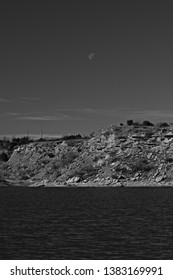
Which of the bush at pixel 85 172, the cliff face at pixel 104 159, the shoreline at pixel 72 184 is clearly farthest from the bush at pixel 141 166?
the bush at pixel 85 172

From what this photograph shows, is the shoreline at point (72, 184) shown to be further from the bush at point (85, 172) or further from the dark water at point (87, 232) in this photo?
the dark water at point (87, 232)

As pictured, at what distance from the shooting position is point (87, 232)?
53.5 meters

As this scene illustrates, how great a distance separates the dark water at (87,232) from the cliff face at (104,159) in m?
65.4

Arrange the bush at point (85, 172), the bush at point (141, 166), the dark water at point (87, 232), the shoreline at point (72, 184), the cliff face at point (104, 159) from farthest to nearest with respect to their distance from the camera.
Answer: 1. the bush at point (85, 172)
2. the cliff face at point (104, 159)
3. the bush at point (141, 166)
4. the shoreline at point (72, 184)
5. the dark water at point (87, 232)

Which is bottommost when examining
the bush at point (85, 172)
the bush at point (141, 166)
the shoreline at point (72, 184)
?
the shoreline at point (72, 184)

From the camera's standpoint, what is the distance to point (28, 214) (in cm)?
7394

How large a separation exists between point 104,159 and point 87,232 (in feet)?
362

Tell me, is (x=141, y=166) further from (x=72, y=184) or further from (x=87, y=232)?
(x=87, y=232)

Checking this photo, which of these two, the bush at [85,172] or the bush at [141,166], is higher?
the bush at [141,166]

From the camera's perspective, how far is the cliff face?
15212 cm

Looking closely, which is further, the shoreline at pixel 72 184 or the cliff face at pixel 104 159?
the cliff face at pixel 104 159

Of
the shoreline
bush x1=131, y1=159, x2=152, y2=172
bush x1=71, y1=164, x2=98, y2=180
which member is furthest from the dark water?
bush x1=71, y1=164, x2=98, y2=180

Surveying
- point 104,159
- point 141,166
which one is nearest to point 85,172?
Answer: point 104,159

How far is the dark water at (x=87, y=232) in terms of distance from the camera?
4103cm
